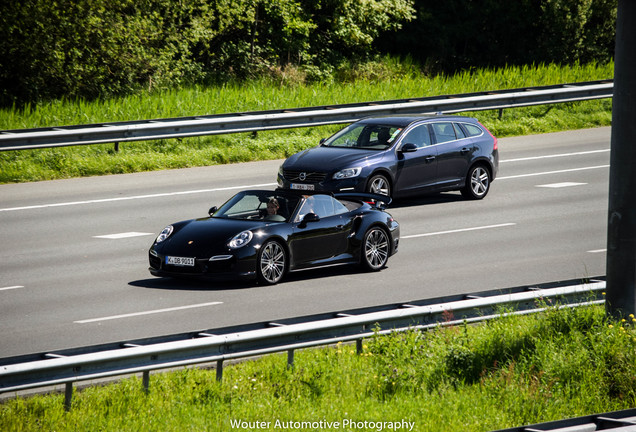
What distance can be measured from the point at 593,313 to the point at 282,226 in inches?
200

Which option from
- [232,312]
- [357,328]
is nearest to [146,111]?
[232,312]

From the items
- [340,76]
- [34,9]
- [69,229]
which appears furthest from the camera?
[340,76]

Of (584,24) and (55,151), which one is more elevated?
(584,24)

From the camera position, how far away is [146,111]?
Result: 27469mm

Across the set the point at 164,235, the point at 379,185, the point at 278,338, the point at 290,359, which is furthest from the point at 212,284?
the point at 379,185

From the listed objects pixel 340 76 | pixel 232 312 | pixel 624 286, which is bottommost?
pixel 232 312

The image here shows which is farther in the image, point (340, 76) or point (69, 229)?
point (340, 76)

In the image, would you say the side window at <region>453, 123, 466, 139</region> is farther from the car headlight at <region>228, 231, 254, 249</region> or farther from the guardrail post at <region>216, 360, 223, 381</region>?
the guardrail post at <region>216, 360, 223, 381</region>

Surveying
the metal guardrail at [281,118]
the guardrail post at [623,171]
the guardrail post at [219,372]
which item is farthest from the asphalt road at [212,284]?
the guardrail post at [623,171]

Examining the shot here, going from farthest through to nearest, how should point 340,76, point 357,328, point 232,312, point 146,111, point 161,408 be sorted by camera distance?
point 340,76
point 146,111
point 232,312
point 357,328
point 161,408

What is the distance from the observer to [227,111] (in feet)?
94.2

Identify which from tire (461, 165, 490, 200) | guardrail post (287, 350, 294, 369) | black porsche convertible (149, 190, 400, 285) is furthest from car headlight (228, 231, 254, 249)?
tire (461, 165, 490, 200)

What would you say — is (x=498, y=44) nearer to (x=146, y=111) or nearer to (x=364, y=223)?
(x=146, y=111)

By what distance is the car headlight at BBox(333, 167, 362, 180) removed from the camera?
1914cm
